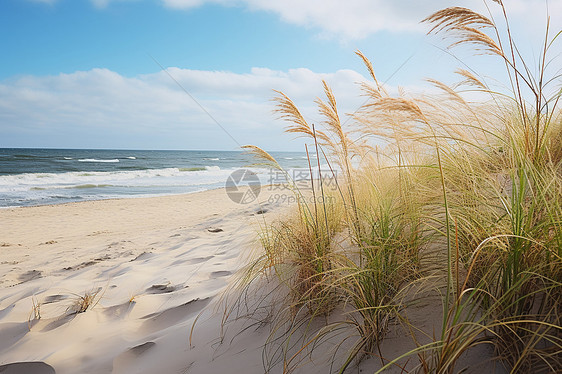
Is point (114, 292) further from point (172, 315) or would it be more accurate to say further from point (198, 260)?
point (198, 260)

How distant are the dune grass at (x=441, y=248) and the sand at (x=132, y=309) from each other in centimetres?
20

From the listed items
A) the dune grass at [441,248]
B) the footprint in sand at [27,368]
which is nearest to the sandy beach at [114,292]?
the footprint in sand at [27,368]

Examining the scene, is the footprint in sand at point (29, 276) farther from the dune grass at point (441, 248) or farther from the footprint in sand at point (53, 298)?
the dune grass at point (441, 248)

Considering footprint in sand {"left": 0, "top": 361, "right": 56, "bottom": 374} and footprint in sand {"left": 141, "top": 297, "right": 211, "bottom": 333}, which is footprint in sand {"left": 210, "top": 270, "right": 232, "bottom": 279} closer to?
footprint in sand {"left": 141, "top": 297, "right": 211, "bottom": 333}

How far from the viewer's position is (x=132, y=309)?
9.71ft

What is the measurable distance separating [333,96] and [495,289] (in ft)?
5.32

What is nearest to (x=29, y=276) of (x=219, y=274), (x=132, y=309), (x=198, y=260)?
(x=198, y=260)

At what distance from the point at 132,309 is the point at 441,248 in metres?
2.51

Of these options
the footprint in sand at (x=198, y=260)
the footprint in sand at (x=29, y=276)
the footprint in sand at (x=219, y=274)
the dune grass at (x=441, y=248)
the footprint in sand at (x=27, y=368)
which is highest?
the dune grass at (x=441, y=248)

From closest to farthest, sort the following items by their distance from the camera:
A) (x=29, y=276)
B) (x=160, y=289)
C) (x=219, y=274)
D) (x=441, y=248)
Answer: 1. (x=441, y=248)
2. (x=160, y=289)
3. (x=219, y=274)
4. (x=29, y=276)

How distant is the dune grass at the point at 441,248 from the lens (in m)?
1.32

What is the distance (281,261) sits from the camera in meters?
2.35

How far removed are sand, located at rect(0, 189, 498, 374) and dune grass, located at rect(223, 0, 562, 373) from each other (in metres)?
0.20

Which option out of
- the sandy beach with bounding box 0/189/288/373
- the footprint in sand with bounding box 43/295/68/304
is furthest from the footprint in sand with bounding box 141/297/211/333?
the footprint in sand with bounding box 43/295/68/304
